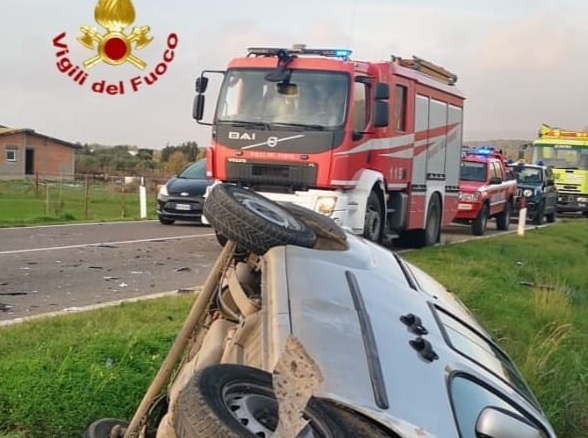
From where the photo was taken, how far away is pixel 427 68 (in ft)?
54.7

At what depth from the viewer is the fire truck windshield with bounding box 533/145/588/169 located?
36.7 metres

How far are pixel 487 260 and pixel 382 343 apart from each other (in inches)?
496

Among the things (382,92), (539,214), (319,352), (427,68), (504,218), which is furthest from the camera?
(539,214)

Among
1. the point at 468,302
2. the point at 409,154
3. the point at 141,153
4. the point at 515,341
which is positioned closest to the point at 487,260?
the point at 409,154

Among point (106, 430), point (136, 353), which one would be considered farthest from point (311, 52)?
point (106, 430)

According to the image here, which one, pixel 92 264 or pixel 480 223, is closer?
pixel 92 264

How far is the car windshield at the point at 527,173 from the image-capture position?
30.4 m

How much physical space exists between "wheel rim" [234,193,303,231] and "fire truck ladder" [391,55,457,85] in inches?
454

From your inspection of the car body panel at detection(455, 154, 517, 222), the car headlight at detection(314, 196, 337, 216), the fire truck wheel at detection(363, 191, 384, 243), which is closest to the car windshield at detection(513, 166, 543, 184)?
the car body panel at detection(455, 154, 517, 222)

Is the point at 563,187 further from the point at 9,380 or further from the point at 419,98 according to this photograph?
the point at 9,380

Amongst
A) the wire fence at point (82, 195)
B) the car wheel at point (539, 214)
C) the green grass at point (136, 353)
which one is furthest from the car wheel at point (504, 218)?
the green grass at point (136, 353)

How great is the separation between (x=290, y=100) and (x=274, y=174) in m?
1.09

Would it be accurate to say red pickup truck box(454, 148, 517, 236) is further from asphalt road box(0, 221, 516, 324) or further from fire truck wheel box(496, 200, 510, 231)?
asphalt road box(0, 221, 516, 324)

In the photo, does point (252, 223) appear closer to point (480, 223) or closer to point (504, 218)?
point (480, 223)
